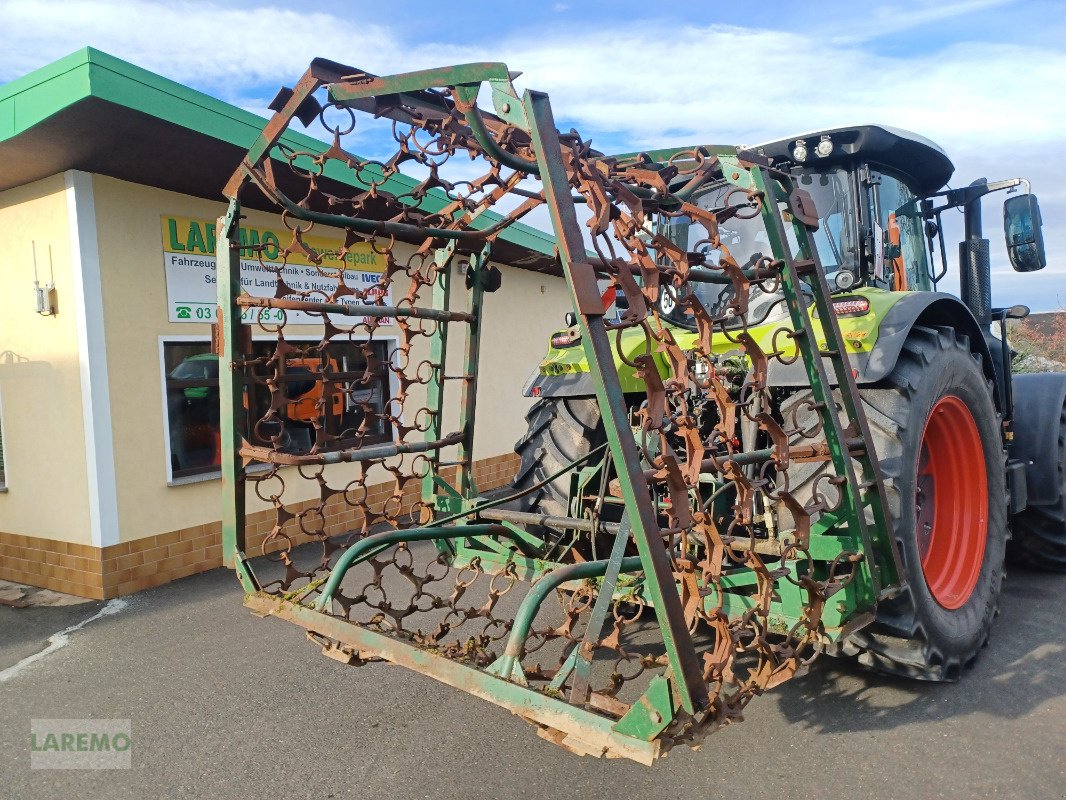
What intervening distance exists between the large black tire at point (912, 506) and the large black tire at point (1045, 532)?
157cm

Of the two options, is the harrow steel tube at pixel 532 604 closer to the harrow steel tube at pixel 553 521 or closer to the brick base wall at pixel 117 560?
the harrow steel tube at pixel 553 521

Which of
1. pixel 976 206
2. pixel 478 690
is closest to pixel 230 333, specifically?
pixel 478 690

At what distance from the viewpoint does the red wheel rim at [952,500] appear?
124 inches

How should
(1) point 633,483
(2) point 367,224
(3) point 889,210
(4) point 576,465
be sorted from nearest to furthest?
(1) point 633,483, (2) point 367,224, (4) point 576,465, (3) point 889,210

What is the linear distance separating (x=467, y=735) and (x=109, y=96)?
3.60 meters

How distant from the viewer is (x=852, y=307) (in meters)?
2.79

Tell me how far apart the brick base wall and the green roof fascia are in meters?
2.51

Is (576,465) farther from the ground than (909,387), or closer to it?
closer to it

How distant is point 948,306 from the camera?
10.8 feet

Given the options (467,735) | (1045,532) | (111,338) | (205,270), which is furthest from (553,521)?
(205,270)

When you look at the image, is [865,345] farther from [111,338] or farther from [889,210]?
[111,338]

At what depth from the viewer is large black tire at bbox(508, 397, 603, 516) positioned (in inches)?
133

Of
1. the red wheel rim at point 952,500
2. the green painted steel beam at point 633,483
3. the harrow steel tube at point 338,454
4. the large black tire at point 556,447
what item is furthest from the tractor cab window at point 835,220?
the green painted steel beam at point 633,483

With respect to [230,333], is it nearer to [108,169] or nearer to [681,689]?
[681,689]
